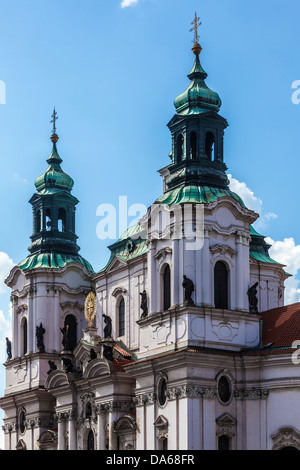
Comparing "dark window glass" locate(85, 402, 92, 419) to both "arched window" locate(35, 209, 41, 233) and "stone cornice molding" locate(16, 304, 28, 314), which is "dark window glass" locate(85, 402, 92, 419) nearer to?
"stone cornice molding" locate(16, 304, 28, 314)

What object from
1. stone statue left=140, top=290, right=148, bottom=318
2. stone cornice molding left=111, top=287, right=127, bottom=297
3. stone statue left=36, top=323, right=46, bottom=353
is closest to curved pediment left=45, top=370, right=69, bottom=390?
stone statue left=36, top=323, right=46, bottom=353

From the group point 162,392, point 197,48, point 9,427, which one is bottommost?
point 9,427

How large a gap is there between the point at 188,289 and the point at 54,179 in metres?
17.7

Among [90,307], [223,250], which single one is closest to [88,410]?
[90,307]

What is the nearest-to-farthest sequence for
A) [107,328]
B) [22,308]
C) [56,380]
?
[107,328]
[56,380]
[22,308]

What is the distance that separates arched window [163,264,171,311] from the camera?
48.8 meters

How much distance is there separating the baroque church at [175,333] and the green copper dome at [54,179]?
436cm

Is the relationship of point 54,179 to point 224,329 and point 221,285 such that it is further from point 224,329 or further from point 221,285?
point 224,329

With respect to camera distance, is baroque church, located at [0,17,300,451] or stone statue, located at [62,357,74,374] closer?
baroque church, located at [0,17,300,451]

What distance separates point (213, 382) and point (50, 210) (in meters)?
18.9

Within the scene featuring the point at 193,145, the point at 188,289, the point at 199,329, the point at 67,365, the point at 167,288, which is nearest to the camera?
the point at 199,329

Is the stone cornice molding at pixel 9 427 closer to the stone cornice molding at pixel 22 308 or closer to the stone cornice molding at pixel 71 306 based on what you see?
the stone cornice molding at pixel 22 308

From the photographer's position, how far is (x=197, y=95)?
51.4 meters

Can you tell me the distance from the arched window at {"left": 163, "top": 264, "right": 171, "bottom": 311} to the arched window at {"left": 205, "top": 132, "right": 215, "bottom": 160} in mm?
5870
